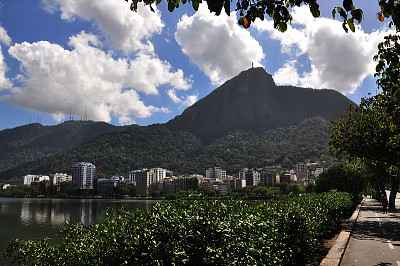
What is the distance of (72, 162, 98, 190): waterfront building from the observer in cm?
17475

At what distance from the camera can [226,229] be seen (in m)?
3.11

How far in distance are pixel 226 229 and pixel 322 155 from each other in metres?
199

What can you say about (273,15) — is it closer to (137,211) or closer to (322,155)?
(137,211)

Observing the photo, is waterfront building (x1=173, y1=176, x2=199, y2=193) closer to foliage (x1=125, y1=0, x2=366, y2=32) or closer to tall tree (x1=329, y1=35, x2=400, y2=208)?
tall tree (x1=329, y1=35, x2=400, y2=208)

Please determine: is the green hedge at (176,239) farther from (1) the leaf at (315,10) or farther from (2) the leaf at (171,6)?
(1) the leaf at (315,10)

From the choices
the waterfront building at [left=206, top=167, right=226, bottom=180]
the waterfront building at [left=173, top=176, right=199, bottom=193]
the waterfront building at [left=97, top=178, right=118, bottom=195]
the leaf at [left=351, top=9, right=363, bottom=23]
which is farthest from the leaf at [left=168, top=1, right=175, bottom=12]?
the waterfront building at [left=206, top=167, right=226, bottom=180]

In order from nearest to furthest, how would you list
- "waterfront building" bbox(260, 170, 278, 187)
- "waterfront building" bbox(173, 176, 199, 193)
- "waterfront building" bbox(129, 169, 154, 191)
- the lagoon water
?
1. the lagoon water
2. "waterfront building" bbox(173, 176, 199, 193)
3. "waterfront building" bbox(260, 170, 278, 187)
4. "waterfront building" bbox(129, 169, 154, 191)

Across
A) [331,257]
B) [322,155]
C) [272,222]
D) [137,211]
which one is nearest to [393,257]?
[331,257]

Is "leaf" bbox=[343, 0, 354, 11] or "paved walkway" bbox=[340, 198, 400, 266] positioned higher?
"leaf" bbox=[343, 0, 354, 11]

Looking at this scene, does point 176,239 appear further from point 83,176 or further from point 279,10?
point 83,176

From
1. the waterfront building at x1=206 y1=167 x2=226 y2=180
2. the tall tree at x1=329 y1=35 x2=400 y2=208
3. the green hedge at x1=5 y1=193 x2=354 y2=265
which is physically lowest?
the waterfront building at x1=206 y1=167 x2=226 y2=180

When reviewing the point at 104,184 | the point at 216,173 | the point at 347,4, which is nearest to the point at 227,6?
the point at 347,4

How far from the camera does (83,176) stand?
7092 inches

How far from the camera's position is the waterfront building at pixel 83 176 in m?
175
